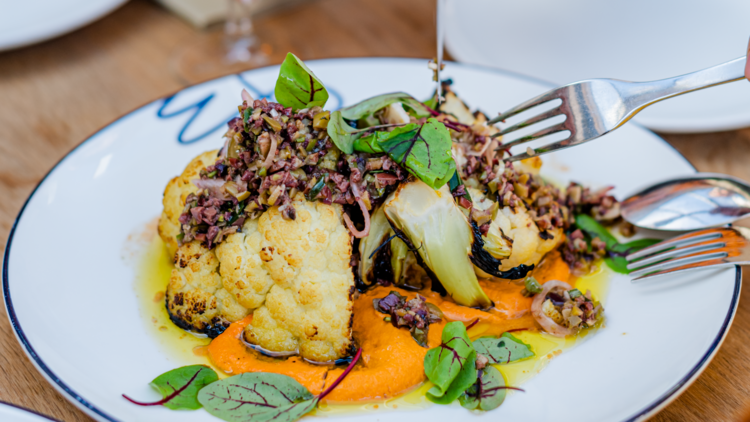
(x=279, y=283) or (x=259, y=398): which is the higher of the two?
(x=279, y=283)

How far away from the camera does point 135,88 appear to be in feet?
10.2

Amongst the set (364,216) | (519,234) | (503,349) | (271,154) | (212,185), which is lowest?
(503,349)

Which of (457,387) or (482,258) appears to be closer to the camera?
(457,387)

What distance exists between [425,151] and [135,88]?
6.84 ft

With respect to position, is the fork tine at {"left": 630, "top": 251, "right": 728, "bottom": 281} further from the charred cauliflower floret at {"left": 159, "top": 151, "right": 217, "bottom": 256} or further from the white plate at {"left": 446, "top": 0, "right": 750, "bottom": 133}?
the charred cauliflower floret at {"left": 159, "top": 151, "right": 217, "bottom": 256}

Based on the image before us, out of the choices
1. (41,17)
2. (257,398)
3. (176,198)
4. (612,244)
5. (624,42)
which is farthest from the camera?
(41,17)

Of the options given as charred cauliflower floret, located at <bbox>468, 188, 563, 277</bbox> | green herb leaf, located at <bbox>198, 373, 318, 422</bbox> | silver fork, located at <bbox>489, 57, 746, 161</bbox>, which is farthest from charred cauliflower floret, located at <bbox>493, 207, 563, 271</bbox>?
green herb leaf, located at <bbox>198, 373, 318, 422</bbox>

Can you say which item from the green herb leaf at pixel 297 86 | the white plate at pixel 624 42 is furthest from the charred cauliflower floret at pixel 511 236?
the white plate at pixel 624 42

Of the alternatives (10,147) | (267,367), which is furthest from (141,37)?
(267,367)

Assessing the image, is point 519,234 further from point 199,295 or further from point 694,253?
point 199,295

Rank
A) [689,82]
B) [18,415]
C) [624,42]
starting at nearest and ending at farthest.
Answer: [18,415] → [689,82] → [624,42]

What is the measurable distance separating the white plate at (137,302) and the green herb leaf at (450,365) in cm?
5

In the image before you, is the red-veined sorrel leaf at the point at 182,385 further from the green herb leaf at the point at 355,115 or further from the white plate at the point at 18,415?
the green herb leaf at the point at 355,115

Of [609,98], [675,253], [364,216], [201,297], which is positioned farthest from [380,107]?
[675,253]
